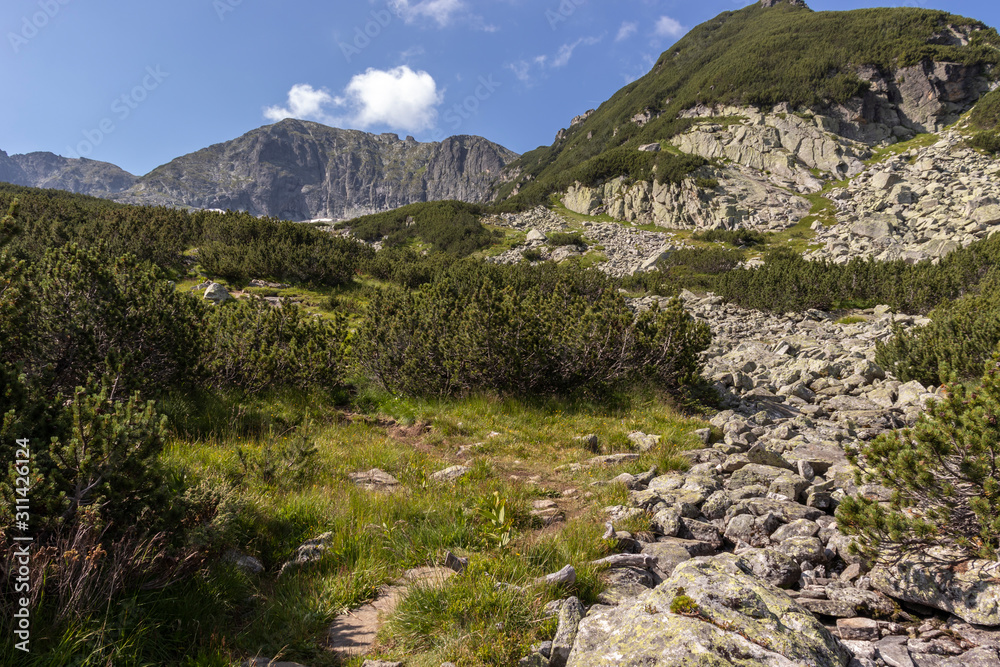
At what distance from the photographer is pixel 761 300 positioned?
21.3 m

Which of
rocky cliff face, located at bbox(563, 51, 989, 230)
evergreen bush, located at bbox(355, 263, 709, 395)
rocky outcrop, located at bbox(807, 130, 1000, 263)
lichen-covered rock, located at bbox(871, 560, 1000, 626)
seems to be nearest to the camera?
lichen-covered rock, located at bbox(871, 560, 1000, 626)

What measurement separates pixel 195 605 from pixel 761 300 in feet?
79.1

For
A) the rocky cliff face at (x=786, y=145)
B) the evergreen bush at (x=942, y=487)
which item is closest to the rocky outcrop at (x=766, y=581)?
the evergreen bush at (x=942, y=487)

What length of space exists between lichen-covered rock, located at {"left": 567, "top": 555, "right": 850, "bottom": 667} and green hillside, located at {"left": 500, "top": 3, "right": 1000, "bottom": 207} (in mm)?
58434

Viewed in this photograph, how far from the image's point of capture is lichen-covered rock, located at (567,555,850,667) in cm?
203

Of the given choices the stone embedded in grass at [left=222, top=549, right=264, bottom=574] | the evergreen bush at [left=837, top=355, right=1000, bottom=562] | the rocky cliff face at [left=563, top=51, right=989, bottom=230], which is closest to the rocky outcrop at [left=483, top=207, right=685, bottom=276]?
the rocky cliff face at [left=563, top=51, right=989, bottom=230]

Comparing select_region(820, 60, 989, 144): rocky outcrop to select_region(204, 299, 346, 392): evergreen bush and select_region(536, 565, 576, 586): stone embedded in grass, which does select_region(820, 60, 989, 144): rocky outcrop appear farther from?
select_region(536, 565, 576, 586): stone embedded in grass

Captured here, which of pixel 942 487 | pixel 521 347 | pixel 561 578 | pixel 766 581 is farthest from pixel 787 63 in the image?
pixel 561 578

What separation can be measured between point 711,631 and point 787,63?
84.8 metres

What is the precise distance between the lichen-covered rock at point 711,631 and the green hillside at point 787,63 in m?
58.4

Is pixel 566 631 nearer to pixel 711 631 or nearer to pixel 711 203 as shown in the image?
pixel 711 631

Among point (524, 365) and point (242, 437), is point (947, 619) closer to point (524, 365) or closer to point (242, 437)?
point (524, 365)

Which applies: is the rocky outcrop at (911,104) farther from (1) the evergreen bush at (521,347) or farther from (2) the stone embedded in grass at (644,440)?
(2) the stone embedded in grass at (644,440)

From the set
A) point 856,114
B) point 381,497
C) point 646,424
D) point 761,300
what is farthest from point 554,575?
point 856,114
